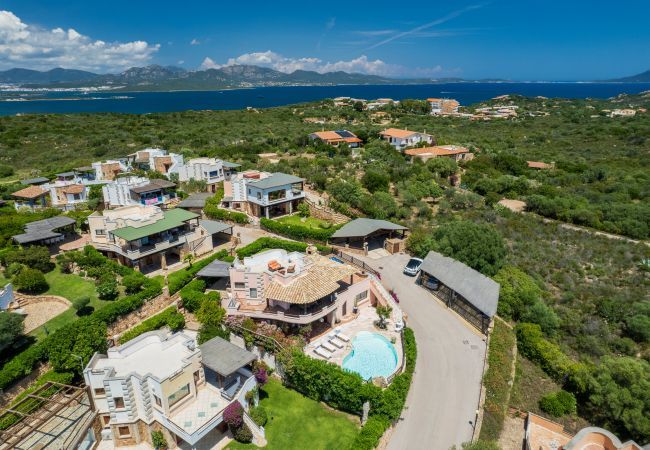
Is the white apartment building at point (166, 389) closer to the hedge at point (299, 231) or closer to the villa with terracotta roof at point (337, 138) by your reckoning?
the hedge at point (299, 231)

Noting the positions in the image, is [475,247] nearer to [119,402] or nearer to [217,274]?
[217,274]

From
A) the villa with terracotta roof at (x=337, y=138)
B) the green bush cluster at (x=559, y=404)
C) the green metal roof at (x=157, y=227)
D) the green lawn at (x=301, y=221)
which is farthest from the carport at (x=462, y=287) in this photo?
the villa with terracotta roof at (x=337, y=138)

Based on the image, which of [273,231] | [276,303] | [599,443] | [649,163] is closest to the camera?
[599,443]

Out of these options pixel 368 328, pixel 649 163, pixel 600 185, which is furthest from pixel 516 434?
pixel 649 163

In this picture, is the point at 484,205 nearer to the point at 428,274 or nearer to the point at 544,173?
the point at 544,173

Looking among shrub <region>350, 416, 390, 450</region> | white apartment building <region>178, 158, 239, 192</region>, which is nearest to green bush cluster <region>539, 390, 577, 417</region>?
shrub <region>350, 416, 390, 450</region>
